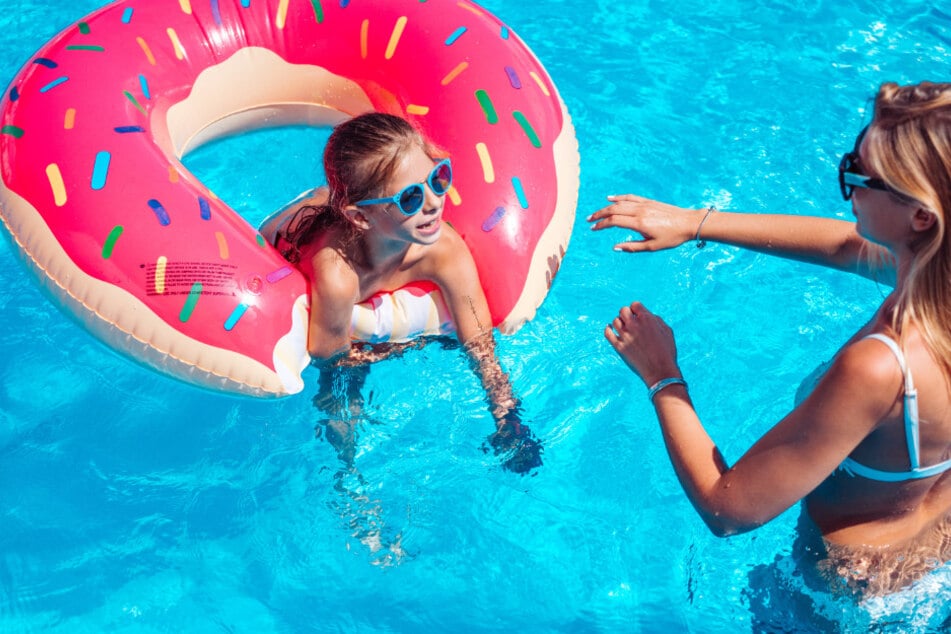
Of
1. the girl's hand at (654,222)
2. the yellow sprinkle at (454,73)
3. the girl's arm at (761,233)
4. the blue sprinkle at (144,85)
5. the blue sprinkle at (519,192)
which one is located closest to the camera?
the girl's arm at (761,233)

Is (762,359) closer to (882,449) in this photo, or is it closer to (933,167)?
(882,449)

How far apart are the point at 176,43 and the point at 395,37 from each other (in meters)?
0.84

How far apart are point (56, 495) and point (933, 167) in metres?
3.31

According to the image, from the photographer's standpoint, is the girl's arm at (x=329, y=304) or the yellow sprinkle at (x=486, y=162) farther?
the yellow sprinkle at (x=486, y=162)

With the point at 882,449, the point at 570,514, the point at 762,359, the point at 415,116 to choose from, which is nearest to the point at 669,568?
the point at 570,514

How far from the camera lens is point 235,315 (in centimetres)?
295

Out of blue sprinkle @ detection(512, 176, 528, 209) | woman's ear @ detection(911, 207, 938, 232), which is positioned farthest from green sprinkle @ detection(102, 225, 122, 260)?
woman's ear @ detection(911, 207, 938, 232)

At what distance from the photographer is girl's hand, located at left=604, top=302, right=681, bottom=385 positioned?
2277 mm

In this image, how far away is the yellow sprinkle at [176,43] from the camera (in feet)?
11.6

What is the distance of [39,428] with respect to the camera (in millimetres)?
3791

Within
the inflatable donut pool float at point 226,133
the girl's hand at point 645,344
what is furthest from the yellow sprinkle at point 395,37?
the girl's hand at point 645,344

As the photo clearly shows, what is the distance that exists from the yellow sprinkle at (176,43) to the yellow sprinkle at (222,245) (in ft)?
3.03

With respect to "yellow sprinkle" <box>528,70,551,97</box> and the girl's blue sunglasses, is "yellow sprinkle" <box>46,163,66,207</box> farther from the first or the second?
"yellow sprinkle" <box>528,70,551,97</box>

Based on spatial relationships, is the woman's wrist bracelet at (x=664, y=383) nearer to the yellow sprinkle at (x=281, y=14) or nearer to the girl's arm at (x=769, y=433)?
the girl's arm at (x=769, y=433)
